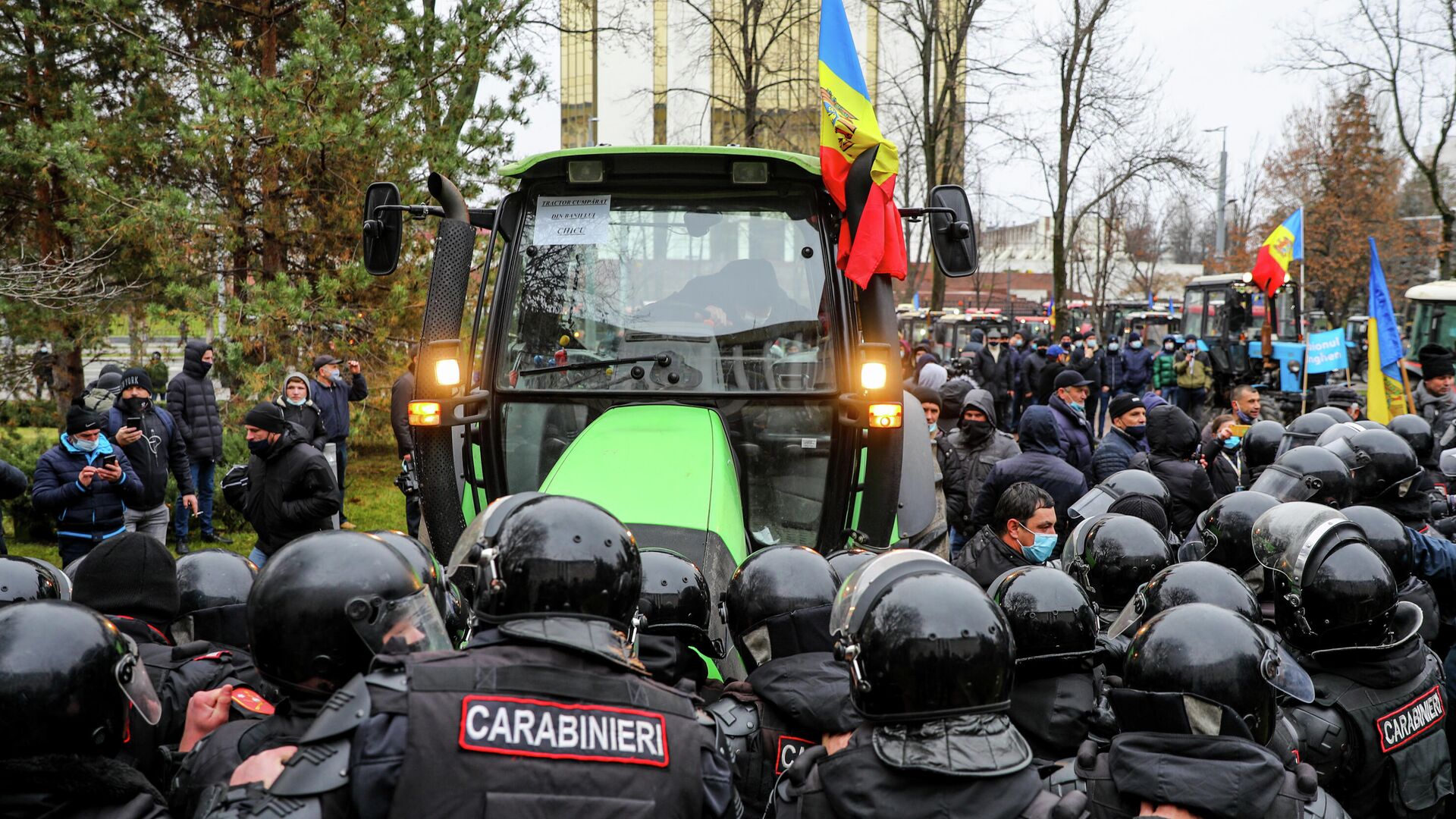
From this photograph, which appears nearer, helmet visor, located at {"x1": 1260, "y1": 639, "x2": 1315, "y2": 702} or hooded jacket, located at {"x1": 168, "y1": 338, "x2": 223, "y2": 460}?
helmet visor, located at {"x1": 1260, "y1": 639, "x2": 1315, "y2": 702}

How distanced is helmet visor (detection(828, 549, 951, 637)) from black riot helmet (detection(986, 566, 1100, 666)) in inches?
20.2

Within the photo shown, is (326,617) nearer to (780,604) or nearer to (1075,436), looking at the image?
(780,604)

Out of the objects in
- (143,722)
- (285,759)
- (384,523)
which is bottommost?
(384,523)

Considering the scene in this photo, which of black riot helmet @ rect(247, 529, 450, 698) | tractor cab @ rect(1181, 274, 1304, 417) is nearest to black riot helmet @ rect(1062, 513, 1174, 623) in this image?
black riot helmet @ rect(247, 529, 450, 698)

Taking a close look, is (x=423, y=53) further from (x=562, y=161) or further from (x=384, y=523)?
(x=562, y=161)

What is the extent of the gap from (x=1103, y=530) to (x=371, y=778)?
3.03m

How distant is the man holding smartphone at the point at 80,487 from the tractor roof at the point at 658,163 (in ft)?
13.2

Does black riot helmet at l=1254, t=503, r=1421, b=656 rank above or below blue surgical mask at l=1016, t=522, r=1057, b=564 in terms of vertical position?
above

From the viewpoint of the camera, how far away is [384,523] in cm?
1148

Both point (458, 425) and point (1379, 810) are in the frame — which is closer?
point (1379, 810)

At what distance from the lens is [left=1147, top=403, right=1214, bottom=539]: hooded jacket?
6.53 meters

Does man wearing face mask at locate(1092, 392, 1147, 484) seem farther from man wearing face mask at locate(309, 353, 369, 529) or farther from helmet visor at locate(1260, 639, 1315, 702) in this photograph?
man wearing face mask at locate(309, 353, 369, 529)

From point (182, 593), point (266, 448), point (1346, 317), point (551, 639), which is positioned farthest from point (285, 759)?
point (1346, 317)

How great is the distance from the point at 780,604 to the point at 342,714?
5.18 feet
